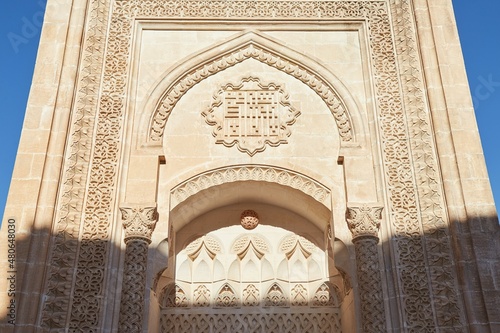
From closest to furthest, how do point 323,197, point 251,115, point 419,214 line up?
point 419,214 < point 323,197 < point 251,115

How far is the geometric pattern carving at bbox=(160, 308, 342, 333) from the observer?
21.5 ft

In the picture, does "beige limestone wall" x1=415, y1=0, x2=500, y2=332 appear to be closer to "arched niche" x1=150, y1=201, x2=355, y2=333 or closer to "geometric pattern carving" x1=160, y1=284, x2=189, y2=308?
"arched niche" x1=150, y1=201, x2=355, y2=333

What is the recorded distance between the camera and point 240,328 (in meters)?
6.57

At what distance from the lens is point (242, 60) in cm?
692

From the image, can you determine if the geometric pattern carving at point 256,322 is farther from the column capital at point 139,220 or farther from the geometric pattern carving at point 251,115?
the geometric pattern carving at point 251,115

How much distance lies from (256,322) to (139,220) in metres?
2.11

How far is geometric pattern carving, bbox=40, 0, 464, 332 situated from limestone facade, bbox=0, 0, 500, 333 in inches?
0.8

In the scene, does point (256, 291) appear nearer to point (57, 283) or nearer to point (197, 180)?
point (197, 180)

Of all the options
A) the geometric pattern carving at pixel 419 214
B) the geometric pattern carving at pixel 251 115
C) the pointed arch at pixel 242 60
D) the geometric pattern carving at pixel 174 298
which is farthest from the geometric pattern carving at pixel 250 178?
the geometric pattern carving at pixel 174 298

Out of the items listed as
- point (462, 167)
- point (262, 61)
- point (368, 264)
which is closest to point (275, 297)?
point (368, 264)

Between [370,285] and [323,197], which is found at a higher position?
[323,197]

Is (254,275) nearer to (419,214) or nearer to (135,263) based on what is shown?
(135,263)

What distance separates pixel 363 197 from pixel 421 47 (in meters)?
2.25

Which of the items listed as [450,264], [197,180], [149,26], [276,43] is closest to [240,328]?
[197,180]
